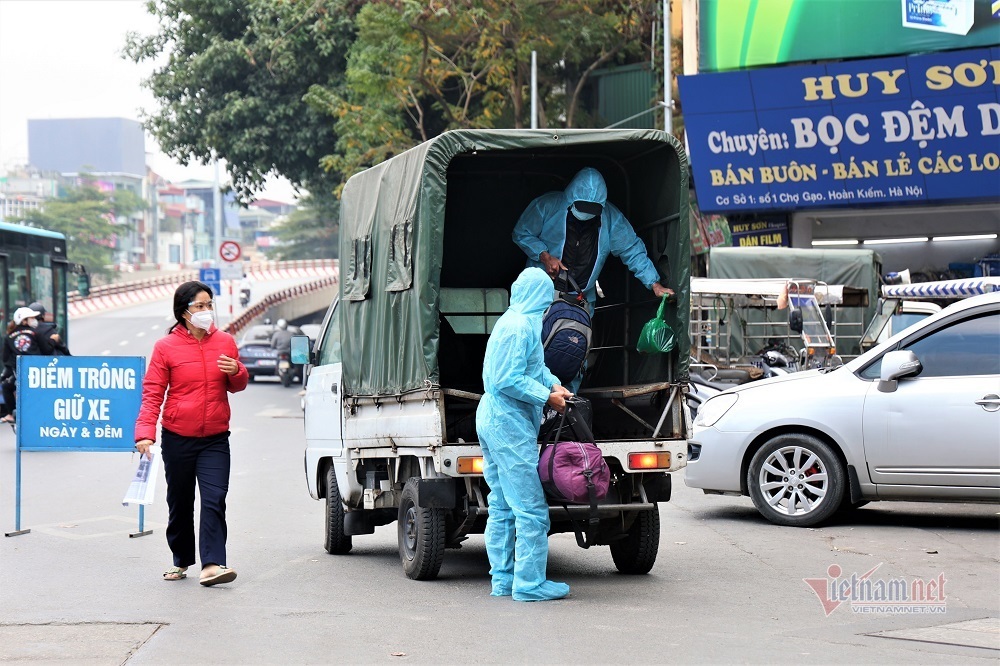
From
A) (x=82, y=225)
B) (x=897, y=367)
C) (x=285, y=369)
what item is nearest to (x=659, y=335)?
(x=897, y=367)

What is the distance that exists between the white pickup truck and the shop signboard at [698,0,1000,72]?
14.0 meters

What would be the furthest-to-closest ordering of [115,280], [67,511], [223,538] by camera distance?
[115,280]
[67,511]
[223,538]

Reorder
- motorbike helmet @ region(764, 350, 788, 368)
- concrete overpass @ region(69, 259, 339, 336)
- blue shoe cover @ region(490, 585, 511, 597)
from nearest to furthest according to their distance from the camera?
1. blue shoe cover @ region(490, 585, 511, 597)
2. motorbike helmet @ region(764, 350, 788, 368)
3. concrete overpass @ region(69, 259, 339, 336)

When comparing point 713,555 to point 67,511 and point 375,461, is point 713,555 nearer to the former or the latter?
point 375,461

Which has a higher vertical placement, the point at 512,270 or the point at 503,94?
the point at 503,94

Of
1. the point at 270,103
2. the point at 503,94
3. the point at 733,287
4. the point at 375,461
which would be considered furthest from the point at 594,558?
the point at 270,103

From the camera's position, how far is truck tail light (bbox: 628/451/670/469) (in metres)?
7.93

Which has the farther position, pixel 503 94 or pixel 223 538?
pixel 503 94

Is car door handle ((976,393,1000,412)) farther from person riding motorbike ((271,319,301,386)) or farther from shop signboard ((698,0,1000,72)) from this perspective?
person riding motorbike ((271,319,301,386))

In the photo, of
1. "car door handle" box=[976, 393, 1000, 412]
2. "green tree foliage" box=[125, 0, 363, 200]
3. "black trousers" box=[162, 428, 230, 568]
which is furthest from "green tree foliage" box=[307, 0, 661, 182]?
"black trousers" box=[162, 428, 230, 568]

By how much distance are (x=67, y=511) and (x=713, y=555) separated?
5.73 metres

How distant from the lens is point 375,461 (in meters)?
9.00

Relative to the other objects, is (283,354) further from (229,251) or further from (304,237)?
(304,237)

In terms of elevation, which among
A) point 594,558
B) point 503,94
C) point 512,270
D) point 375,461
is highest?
point 503,94
